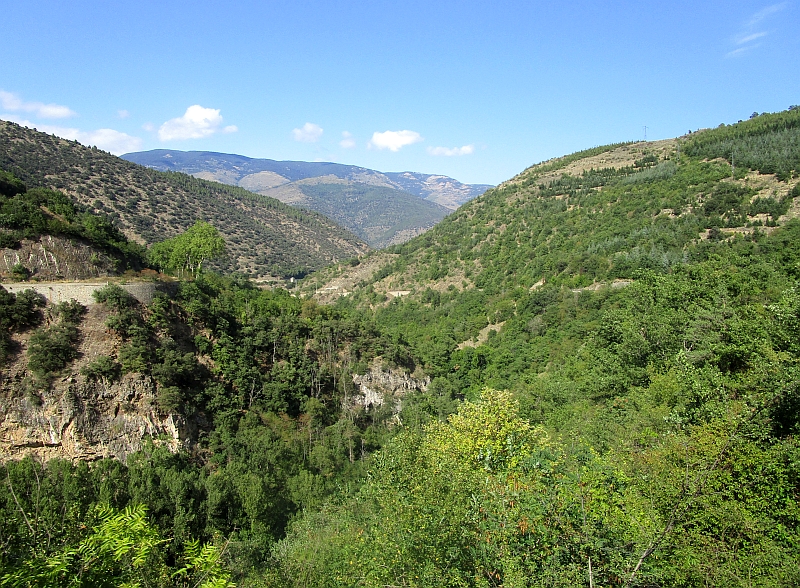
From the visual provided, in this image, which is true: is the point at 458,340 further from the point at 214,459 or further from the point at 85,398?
the point at 85,398

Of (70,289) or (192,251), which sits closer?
(70,289)

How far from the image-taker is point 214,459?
26250mm

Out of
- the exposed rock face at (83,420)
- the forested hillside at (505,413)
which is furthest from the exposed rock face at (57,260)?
the exposed rock face at (83,420)

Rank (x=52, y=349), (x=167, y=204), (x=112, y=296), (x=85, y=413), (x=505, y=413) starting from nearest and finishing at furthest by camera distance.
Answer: (x=505, y=413), (x=85, y=413), (x=52, y=349), (x=112, y=296), (x=167, y=204)

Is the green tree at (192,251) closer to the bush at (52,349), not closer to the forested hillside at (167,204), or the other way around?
the bush at (52,349)

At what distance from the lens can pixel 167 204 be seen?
298 ft

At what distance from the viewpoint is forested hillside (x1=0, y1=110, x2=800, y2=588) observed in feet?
27.7

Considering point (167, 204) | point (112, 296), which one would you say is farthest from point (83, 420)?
point (167, 204)

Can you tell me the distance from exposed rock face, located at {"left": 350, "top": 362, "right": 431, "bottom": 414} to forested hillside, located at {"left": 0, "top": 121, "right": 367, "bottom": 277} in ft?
166

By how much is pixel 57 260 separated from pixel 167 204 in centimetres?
6971

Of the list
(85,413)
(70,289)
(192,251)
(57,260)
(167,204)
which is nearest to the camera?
(85,413)

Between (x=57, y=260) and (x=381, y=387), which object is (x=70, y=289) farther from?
(x=381, y=387)

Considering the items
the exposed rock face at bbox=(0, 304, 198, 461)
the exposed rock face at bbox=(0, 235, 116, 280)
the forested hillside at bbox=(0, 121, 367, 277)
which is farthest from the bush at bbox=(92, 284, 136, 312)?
the forested hillside at bbox=(0, 121, 367, 277)

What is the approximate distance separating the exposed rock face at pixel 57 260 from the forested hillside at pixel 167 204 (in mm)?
47152
